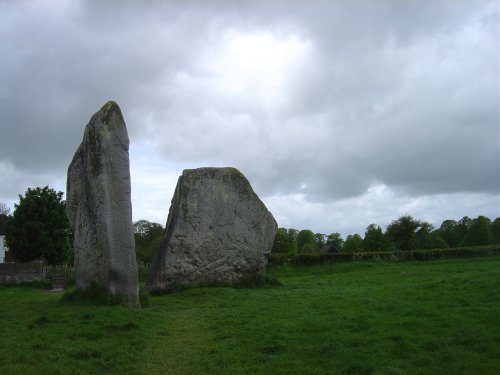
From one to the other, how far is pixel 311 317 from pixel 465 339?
3.84 m

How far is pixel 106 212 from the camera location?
14.1 metres

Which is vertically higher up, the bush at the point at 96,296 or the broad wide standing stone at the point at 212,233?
the broad wide standing stone at the point at 212,233

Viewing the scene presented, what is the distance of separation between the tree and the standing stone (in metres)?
27.2

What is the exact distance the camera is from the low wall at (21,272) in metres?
27.4

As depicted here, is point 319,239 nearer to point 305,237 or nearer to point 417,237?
point 305,237

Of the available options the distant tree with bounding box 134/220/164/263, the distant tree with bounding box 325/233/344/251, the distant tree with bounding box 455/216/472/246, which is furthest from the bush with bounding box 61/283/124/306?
the distant tree with bounding box 325/233/344/251

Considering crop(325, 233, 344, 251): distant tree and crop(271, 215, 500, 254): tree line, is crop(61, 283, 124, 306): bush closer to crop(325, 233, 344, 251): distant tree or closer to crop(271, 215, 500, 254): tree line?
crop(271, 215, 500, 254): tree line

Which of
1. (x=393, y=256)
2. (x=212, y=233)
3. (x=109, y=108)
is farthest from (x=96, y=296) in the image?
(x=393, y=256)

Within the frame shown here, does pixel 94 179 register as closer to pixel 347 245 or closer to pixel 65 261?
pixel 65 261

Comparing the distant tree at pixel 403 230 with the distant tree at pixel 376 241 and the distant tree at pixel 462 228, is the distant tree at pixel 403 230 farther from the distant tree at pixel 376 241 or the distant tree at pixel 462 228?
the distant tree at pixel 462 228

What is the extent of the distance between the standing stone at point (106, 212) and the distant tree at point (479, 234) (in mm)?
51719

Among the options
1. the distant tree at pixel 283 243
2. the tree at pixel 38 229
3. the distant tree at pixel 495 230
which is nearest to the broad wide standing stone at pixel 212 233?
the tree at pixel 38 229

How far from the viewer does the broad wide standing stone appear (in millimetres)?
20234

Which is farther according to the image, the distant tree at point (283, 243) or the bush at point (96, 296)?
the distant tree at point (283, 243)
